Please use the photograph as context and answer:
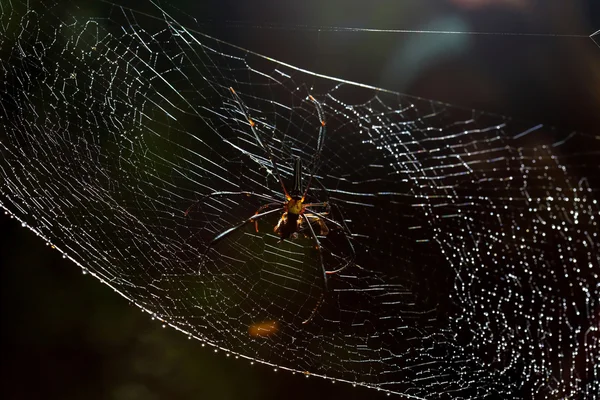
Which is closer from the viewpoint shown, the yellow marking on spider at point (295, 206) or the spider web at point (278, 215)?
the spider web at point (278, 215)

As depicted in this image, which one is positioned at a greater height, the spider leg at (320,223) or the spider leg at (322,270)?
the spider leg at (320,223)

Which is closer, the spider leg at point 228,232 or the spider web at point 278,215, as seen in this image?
the spider web at point 278,215

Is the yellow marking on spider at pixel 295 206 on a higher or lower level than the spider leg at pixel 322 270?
higher

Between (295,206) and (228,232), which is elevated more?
(295,206)

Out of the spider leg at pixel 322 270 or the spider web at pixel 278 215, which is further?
the spider leg at pixel 322 270

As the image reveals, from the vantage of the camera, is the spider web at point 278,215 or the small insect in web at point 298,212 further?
the small insect in web at point 298,212

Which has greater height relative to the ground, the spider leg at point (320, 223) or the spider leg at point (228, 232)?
the spider leg at point (320, 223)

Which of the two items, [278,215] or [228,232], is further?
[278,215]

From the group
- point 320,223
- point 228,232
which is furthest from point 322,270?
point 228,232

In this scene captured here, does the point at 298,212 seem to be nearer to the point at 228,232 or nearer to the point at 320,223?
the point at 320,223

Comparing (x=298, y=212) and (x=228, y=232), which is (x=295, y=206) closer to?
(x=298, y=212)
